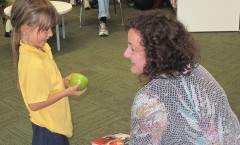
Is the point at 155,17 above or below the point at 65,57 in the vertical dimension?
above

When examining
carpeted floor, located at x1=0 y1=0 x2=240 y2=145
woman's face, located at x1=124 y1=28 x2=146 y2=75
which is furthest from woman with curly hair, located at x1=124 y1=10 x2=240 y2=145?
carpeted floor, located at x1=0 y1=0 x2=240 y2=145

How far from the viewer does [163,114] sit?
121cm

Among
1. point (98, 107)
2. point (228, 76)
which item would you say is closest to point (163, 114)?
point (98, 107)

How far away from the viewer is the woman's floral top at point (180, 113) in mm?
1211

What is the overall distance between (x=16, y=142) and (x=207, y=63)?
2.00 metres

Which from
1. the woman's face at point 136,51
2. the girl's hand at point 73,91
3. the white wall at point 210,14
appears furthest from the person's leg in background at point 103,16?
the woman's face at point 136,51

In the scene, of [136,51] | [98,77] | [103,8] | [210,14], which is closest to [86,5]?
[103,8]

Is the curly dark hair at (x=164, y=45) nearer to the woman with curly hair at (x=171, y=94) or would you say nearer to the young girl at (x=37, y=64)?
the woman with curly hair at (x=171, y=94)

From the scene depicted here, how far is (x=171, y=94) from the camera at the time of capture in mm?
1213

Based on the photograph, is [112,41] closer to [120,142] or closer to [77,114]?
[77,114]

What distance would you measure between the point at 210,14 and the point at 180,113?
141 inches

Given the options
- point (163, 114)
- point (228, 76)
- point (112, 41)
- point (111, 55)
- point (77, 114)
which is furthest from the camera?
point (112, 41)

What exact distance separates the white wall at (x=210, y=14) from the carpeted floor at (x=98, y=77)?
11 centimetres

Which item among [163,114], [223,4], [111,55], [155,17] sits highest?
[155,17]
